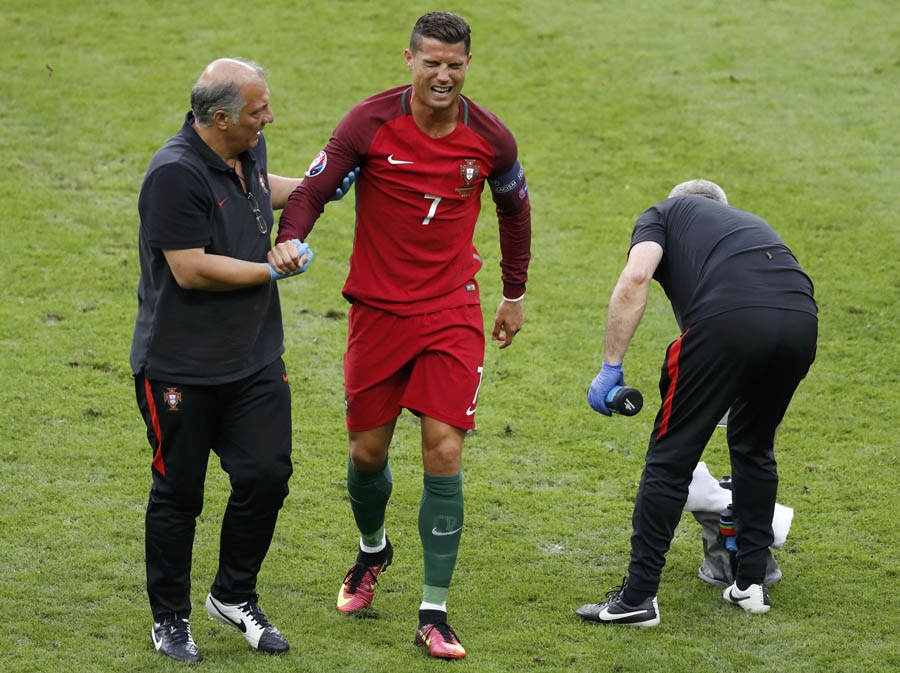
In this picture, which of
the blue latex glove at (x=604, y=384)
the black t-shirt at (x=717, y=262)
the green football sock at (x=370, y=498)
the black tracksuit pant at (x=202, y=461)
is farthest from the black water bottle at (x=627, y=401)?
the black tracksuit pant at (x=202, y=461)

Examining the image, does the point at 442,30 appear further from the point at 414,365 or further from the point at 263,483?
the point at 263,483

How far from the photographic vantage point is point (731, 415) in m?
5.13

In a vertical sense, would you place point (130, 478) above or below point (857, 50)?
below

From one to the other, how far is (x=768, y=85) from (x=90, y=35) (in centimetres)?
800

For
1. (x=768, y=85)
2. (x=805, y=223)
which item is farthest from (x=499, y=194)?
(x=768, y=85)

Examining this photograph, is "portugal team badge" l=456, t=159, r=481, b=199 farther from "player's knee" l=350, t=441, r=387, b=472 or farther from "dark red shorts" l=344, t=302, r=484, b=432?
"player's knee" l=350, t=441, r=387, b=472

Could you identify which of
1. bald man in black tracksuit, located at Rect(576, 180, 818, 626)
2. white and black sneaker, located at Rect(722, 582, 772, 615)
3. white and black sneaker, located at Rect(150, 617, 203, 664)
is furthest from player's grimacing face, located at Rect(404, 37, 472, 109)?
white and black sneaker, located at Rect(722, 582, 772, 615)

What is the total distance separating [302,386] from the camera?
24.9 feet

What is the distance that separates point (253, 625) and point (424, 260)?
1647 millimetres

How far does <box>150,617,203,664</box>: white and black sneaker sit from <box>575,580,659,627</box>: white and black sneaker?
168 cm

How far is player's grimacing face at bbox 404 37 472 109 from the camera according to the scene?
4.64 m

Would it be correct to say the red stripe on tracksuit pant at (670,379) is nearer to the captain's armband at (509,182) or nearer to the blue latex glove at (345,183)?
the captain's armband at (509,182)

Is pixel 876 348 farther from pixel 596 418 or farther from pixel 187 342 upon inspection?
pixel 187 342

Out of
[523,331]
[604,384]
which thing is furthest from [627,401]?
[523,331]
